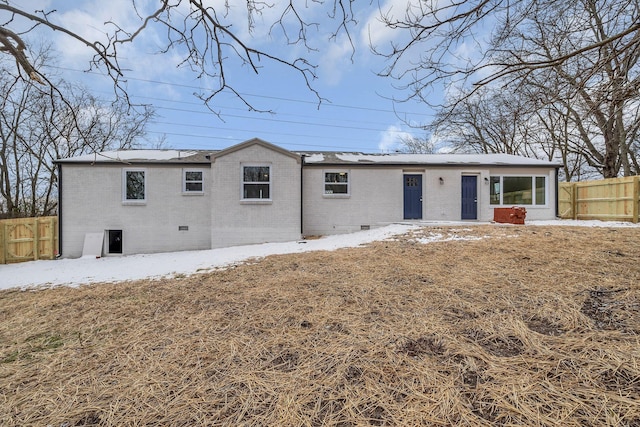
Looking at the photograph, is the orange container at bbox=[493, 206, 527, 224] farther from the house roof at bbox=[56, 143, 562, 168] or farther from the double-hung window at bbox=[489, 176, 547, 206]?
the house roof at bbox=[56, 143, 562, 168]

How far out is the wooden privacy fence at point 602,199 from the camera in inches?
385

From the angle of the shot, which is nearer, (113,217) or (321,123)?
(113,217)

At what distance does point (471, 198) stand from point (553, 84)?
28.0 ft

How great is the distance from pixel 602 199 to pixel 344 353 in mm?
14427

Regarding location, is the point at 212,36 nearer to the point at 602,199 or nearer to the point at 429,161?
the point at 429,161

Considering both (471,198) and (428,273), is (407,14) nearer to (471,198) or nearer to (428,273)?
(428,273)

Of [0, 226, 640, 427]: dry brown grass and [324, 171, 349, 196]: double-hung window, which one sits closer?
[0, 226, 640, 427]: dry brown grass

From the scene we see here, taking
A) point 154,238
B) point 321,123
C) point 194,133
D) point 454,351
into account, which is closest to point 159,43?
point 454,351

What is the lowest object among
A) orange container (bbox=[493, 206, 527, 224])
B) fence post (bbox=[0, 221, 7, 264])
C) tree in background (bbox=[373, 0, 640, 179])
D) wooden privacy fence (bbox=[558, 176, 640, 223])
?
fence post (bbox=[0, 221, 7, 264])

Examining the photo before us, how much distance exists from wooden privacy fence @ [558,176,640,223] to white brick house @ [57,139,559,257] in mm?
1548

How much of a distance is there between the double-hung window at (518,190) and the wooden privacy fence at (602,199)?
1844 millimetres

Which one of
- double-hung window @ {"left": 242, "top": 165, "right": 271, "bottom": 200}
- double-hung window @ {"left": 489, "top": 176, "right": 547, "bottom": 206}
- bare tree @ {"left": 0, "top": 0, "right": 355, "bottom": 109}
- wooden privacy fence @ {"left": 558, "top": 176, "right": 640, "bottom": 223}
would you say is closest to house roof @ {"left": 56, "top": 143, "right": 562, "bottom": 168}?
double-hung window @ {"left": 489, "top": 176, "right": 547, "bottom": 206}

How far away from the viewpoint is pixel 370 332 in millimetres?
2189

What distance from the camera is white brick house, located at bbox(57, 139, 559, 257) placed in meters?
10.0
